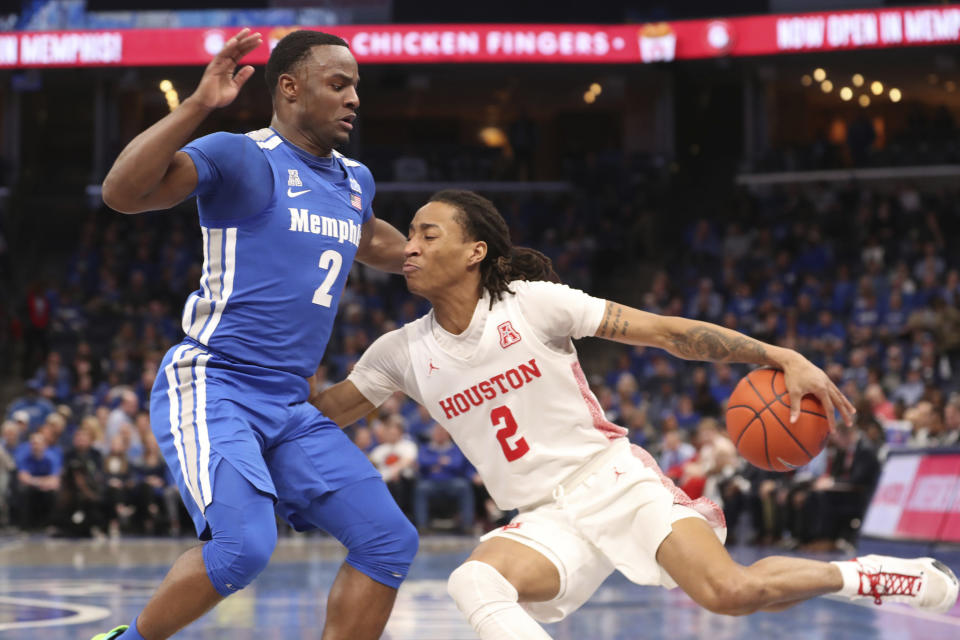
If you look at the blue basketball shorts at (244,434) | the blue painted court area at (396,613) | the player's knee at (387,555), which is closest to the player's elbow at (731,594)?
the player's knee at (387,555)

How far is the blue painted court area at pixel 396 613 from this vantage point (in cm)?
657

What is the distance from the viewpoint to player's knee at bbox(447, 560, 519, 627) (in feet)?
13.1

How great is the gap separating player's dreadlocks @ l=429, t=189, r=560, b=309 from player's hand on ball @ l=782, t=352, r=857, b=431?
1.05 m

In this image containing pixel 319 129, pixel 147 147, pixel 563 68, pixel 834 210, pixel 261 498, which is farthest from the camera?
pixel 563 68

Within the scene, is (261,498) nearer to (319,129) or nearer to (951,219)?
(319,129)

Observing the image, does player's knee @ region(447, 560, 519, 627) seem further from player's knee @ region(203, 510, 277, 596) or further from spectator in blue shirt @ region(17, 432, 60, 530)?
spectator in blue shirt @ region(17, 432, 60, 530)

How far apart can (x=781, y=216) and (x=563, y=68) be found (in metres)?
5.56

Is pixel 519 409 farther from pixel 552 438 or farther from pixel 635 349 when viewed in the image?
pixel 635 349

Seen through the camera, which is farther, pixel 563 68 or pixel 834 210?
pixel 563 68

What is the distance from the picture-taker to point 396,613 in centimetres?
745

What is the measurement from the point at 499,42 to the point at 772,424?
59.5 ft

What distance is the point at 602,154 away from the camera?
24.9m

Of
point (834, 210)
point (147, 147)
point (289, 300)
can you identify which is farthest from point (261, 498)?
point (834, 210)

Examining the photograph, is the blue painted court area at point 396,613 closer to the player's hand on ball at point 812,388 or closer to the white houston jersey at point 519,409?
the white houston jersey at point 519,409
